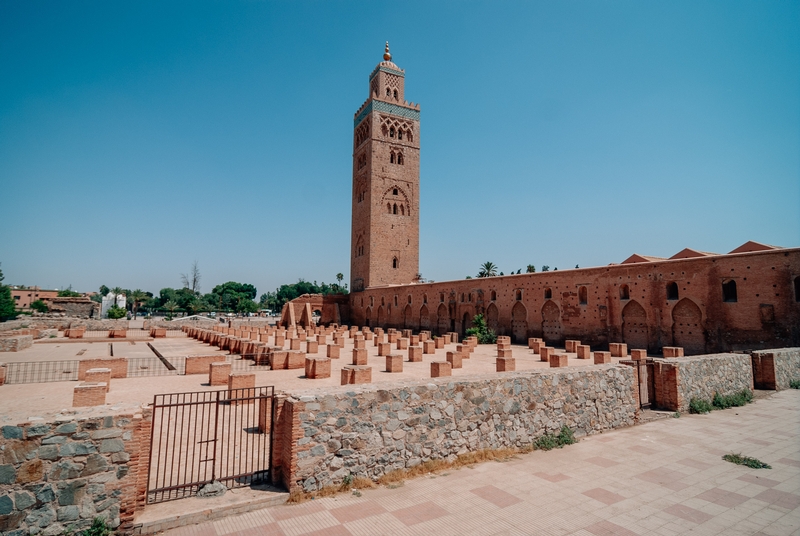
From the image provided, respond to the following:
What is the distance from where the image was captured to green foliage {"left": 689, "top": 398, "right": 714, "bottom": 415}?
28.0 ft

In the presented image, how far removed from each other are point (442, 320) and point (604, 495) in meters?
26.2

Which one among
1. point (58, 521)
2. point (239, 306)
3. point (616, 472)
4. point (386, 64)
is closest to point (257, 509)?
point (58, 521)

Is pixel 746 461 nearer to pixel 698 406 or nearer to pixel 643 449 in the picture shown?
pixel 643 449

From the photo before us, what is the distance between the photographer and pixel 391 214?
4156 centimetres

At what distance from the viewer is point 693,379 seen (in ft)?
28.9

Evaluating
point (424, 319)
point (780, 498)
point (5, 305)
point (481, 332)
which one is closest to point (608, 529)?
point (780, 498)

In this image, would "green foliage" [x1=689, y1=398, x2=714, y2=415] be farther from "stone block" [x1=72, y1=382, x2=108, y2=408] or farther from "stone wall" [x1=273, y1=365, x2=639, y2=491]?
"stone block" [x1=72, y1=382, x2=108, y2=408]

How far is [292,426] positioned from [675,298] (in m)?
18.6

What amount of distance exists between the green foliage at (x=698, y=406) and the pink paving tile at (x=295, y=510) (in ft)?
26.3

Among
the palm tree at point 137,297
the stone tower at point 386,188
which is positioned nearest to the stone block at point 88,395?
the stone tower at point 386,188

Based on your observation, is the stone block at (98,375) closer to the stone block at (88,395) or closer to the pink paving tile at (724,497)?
the stone block at (88,395)

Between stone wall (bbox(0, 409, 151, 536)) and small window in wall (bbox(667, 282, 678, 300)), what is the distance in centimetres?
2001

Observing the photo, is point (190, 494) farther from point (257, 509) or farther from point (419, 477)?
point (419, 477)

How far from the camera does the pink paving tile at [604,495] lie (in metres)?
4.61
